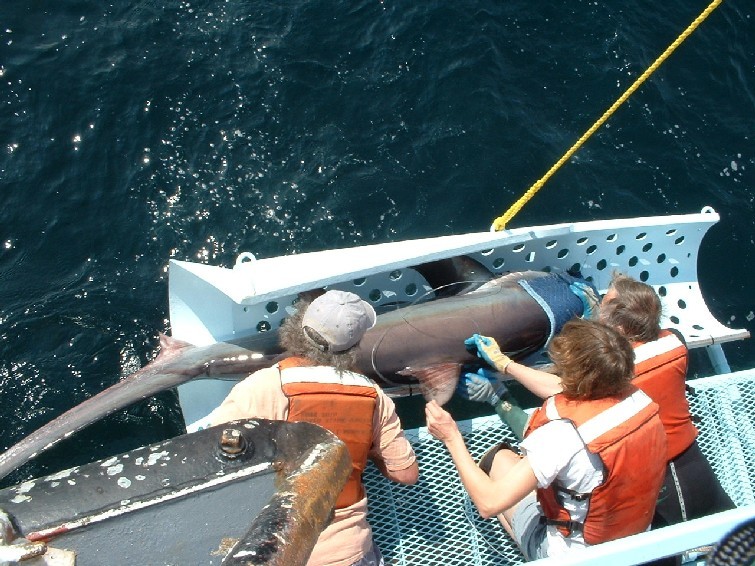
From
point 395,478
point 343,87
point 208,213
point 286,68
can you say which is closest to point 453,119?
point 343,87

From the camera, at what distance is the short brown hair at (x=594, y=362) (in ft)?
11.3

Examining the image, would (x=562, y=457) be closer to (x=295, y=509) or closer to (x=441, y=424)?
(x=441, y=424)

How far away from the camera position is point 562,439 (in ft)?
11.2

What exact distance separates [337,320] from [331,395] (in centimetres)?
33

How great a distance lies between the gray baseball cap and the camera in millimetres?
3666

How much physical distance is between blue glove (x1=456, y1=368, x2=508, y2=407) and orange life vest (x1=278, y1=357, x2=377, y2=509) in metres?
1.54

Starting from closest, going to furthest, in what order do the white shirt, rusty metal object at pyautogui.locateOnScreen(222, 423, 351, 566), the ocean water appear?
rusty metal object at pyautogui.locateOnScreen(222, 423, 351, 566)
the white shirt
the ocean water

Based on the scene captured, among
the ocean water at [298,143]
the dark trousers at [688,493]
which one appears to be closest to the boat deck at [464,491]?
the dark trousers at [688,493]

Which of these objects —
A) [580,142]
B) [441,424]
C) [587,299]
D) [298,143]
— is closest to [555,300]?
[587,299]

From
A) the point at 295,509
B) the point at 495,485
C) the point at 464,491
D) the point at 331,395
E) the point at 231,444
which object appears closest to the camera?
the point at 295,509

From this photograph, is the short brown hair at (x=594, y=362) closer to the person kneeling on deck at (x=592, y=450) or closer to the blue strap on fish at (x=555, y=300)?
the person kneeling on deck at (x=592, y=450)

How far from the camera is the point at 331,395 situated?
363 cm

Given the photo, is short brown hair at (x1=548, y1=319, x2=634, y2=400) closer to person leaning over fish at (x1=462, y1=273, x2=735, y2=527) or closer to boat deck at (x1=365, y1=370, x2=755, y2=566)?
person leaning over fish at (x1=462, y1=273, x2=735, y2=527)

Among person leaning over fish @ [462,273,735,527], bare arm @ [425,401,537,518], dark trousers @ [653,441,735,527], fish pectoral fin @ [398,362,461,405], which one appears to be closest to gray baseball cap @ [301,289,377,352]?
bare arm @ [425,401,537,518]
